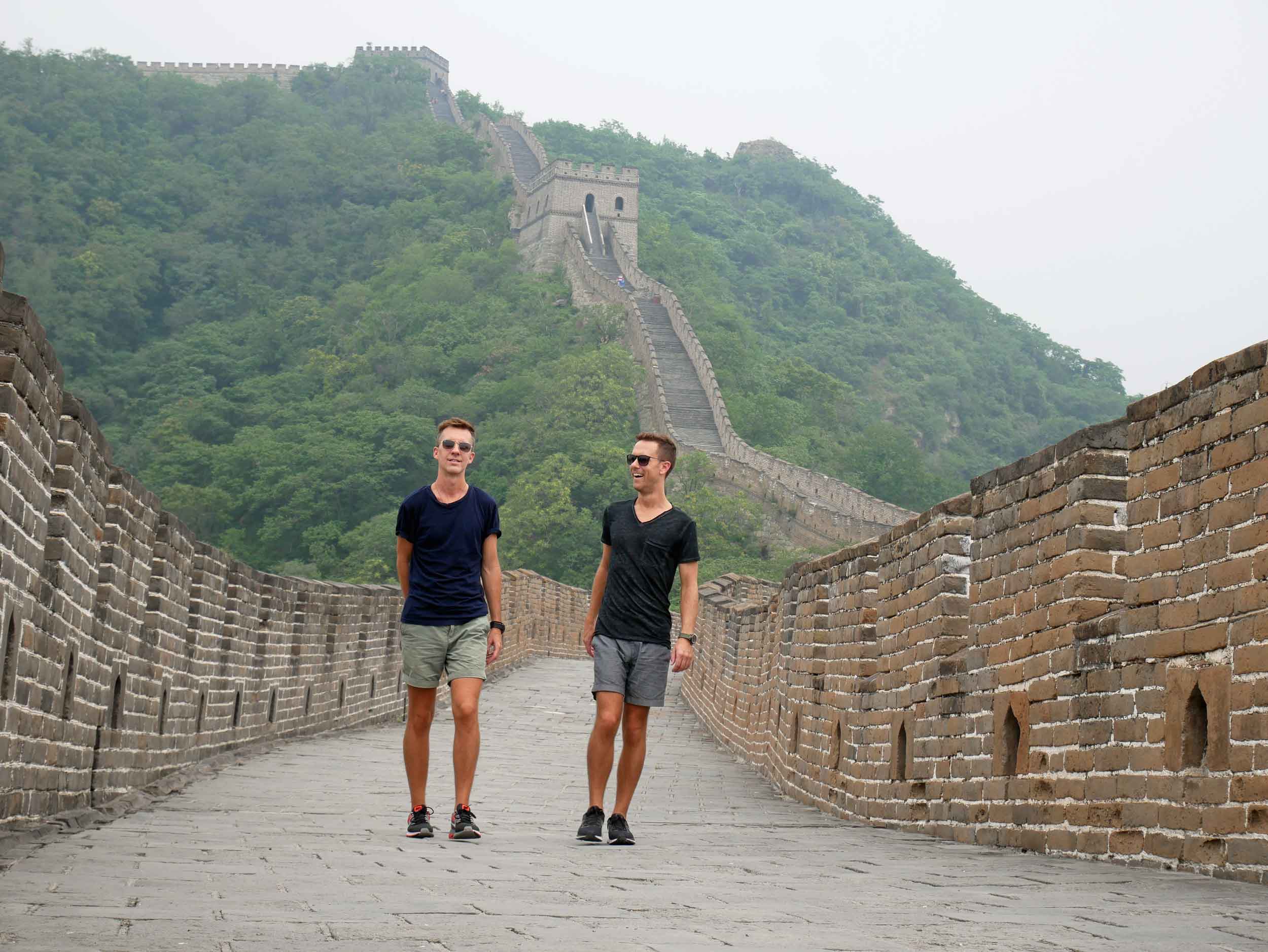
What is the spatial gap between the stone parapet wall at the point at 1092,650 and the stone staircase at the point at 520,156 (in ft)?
251

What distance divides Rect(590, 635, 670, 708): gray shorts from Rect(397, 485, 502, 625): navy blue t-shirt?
0.53 metres

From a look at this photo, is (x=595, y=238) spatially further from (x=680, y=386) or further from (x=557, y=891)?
(x=557, y=891)

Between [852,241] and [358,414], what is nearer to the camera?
[358,414]

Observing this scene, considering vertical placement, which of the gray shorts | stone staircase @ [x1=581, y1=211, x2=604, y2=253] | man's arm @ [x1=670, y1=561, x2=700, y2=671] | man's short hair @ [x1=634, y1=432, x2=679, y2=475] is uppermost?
stone staircase @ [x1=581, y1=211, x2=604, y2=253]

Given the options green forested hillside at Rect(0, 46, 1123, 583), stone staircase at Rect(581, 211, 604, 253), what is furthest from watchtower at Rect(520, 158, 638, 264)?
green forested hillside at Rect(0, 46, 1123, 583)

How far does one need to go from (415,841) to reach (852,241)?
110419 millimetres

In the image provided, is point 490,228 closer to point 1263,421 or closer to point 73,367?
point 73,367

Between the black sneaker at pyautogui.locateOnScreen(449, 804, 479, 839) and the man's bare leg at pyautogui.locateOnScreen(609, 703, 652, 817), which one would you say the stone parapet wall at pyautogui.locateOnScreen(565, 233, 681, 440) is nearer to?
the man's bare leg at pyautogui.locateOnScreen(609, 703, 652, 817)

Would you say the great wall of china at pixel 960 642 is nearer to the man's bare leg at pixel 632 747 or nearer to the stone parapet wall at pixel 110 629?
the stone parapet wall at pixel 110 629

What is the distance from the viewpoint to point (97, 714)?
782 cm

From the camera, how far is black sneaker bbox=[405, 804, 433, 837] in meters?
6.29

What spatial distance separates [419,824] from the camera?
6289 millimetres

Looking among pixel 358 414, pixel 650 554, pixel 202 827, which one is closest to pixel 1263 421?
pixel 650 554

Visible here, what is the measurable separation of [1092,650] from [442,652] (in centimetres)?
241
